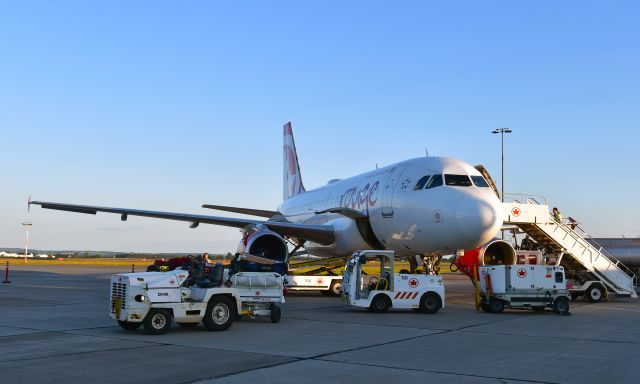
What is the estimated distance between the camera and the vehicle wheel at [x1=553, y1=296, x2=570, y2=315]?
55.5ft

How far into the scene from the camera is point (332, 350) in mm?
10078

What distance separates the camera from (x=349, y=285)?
1712 cm

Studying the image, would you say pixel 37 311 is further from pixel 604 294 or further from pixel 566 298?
pixel 604 294

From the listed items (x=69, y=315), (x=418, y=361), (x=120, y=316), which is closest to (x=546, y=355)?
(x=418, y=361)

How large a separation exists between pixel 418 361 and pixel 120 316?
6.06 metres

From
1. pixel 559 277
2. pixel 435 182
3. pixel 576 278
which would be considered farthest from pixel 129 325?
pixel 576 278

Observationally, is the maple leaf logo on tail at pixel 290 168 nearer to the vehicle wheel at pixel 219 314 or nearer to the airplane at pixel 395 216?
the airplane at pixel 395 216

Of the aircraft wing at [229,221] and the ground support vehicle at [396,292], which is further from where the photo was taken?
the aircraft wing at [229,221]

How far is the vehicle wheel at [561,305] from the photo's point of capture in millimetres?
16906

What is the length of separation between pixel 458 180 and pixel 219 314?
28.0ft

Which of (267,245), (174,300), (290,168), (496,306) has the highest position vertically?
(290,168)

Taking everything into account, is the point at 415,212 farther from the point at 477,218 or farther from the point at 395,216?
the point at 477,218

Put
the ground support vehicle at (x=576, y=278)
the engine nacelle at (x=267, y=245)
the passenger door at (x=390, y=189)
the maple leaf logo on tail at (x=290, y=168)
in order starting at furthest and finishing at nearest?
the maple leaf logo on tail at (x=290, y=168) → the ground support vehicle at (x=576, y=278) → the engine nacelle at (x=267, y=245) → the passenger door at (x=390, y=189)

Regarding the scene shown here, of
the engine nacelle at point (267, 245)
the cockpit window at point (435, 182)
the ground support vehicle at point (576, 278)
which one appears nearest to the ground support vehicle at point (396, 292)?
the cockpit window at point (435, 182)
